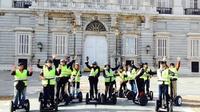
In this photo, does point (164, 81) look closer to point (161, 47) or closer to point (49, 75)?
point (49, 75)

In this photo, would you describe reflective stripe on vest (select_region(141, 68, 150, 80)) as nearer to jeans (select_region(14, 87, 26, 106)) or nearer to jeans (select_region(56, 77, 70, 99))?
jeans (select_region(56, 77, 70, 99))

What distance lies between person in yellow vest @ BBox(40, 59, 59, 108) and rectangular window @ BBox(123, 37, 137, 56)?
26664 mm

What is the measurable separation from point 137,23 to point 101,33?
12.1ft

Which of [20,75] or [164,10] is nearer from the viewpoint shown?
[20,75]

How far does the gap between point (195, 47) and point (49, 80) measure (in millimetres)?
30107

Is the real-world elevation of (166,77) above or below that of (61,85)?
above

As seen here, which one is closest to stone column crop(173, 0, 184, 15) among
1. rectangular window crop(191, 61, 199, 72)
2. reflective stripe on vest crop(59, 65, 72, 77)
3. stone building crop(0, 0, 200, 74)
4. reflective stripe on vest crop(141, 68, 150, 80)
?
stone building crop(0, 0, 200, 74)

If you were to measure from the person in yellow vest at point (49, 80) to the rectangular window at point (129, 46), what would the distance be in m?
26.7

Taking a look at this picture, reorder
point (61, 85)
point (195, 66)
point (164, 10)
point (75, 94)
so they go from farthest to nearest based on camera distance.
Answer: point (164, 10) < point (195, 66) < point (75, 94) < point (61, 85)

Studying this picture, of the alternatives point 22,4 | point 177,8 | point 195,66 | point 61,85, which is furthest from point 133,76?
point 177,8

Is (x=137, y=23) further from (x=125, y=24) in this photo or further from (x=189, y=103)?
(x=189, y=103)

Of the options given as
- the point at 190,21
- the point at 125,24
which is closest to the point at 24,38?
the point at 125,24

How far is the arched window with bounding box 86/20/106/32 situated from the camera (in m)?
42.8

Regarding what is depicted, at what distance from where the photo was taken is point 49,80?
664 inches
